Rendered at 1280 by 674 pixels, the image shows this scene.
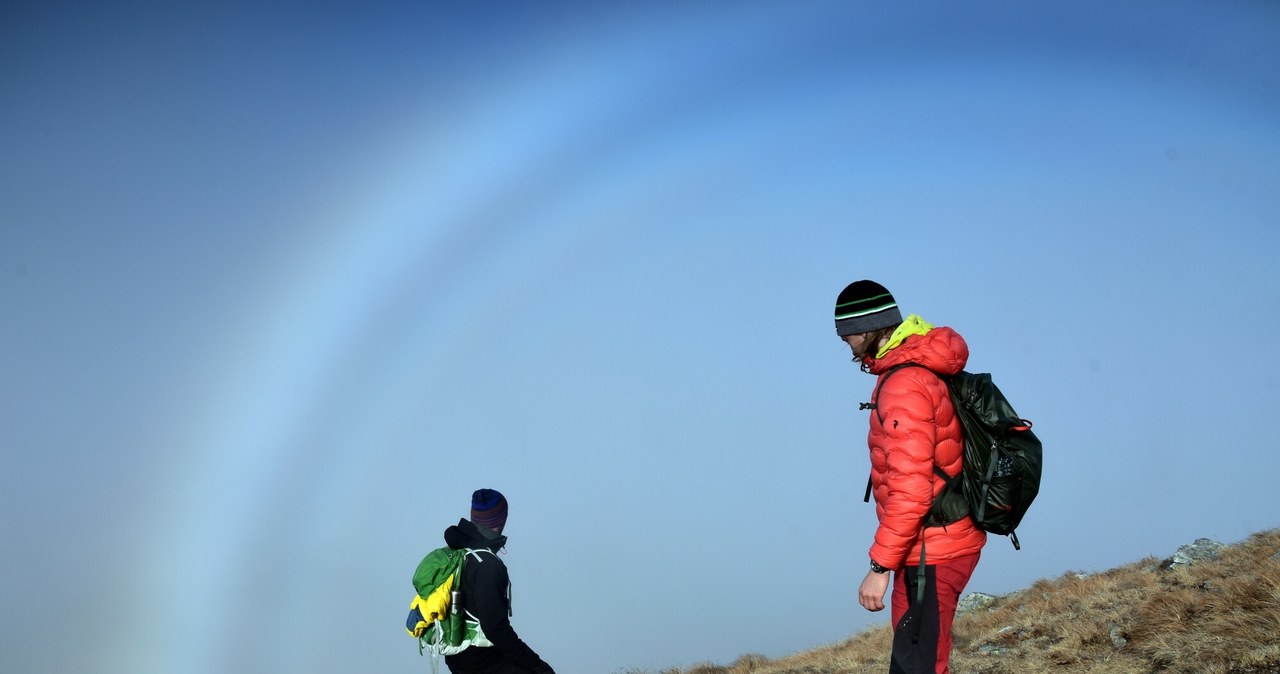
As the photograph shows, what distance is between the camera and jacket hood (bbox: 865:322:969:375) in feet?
16.3

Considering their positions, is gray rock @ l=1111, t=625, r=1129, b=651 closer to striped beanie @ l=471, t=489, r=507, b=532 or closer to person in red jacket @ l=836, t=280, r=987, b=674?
person in red jacket @ l=836, t=280, r=987, b=674

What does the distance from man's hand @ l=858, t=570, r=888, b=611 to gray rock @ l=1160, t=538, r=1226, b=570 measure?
13656 millimetres

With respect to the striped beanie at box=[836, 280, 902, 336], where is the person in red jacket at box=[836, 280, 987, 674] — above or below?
below

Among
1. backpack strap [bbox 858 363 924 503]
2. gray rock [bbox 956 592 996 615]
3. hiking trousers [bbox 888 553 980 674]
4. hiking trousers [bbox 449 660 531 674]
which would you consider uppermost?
gray rock [bbox 956 592 996 615]

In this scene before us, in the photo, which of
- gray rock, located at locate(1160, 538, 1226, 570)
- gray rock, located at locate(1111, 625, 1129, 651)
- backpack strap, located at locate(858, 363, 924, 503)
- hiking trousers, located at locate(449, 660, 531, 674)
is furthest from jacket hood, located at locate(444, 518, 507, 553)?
gray rock, located at locate(1160, 538, 1226, 570)

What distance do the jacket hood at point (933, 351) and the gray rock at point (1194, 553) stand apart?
13508 millimetres

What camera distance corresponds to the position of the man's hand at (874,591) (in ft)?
15.8

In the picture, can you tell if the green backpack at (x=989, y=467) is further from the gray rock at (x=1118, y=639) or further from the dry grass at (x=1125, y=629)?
the gray rock at (x=1118, y=639)

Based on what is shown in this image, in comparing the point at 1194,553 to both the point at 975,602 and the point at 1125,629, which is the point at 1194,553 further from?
the point at 1125,629

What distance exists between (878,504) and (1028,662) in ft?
22.2

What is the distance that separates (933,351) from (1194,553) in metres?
15.0

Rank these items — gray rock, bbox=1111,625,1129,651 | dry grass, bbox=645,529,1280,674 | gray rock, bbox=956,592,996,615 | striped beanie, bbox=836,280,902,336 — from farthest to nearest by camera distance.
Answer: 1. gray rock, bbox=956,592,996,615
2. gray rock, bbox=1111,625,1129,651
3. dry grass, bbox=645,529,1280,674
4. striped beanie, bbox=836,280,902,336

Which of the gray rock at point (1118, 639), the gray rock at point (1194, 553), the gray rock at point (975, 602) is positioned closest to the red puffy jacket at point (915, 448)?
the gray rock at point (1118, 639)

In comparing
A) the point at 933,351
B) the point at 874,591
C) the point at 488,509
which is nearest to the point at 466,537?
the point at 488,509
